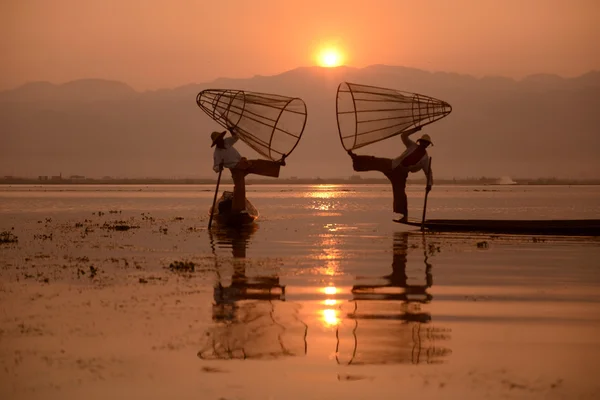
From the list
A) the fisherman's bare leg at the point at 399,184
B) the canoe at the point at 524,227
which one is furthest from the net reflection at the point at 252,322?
the canoe at the point at 524,227

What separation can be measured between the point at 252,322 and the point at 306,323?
0.73m

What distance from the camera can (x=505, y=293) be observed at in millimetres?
15109

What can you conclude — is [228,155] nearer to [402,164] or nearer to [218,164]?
[218,164]

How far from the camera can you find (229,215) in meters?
31.6

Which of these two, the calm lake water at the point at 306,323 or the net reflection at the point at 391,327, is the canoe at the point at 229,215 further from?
the net reflection at the point at 391,327

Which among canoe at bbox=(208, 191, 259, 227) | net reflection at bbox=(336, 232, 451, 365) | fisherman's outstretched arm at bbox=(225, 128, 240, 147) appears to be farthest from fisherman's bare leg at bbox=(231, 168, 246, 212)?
net reflection at bbox=(336, 232, 451, 365)

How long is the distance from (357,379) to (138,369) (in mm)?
2308

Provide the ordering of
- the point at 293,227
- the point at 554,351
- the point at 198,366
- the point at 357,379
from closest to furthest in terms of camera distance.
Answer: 1. the point at 357,379
2. the point at 198,366
3. the point at 554,351
4. the point at 293,227

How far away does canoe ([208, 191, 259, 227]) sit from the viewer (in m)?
31.6

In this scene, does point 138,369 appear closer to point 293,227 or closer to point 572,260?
point 572,260

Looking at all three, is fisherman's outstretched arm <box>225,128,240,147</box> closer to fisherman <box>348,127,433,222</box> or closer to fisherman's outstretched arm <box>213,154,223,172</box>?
fisherman's outstretched arm <box>213,154,223,172</box>

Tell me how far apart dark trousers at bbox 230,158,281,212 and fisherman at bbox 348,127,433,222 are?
3.03 metres

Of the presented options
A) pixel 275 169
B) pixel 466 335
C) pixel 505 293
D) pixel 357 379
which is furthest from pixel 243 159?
pixel 357 379

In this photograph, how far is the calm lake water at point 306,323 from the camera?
8953 mm
